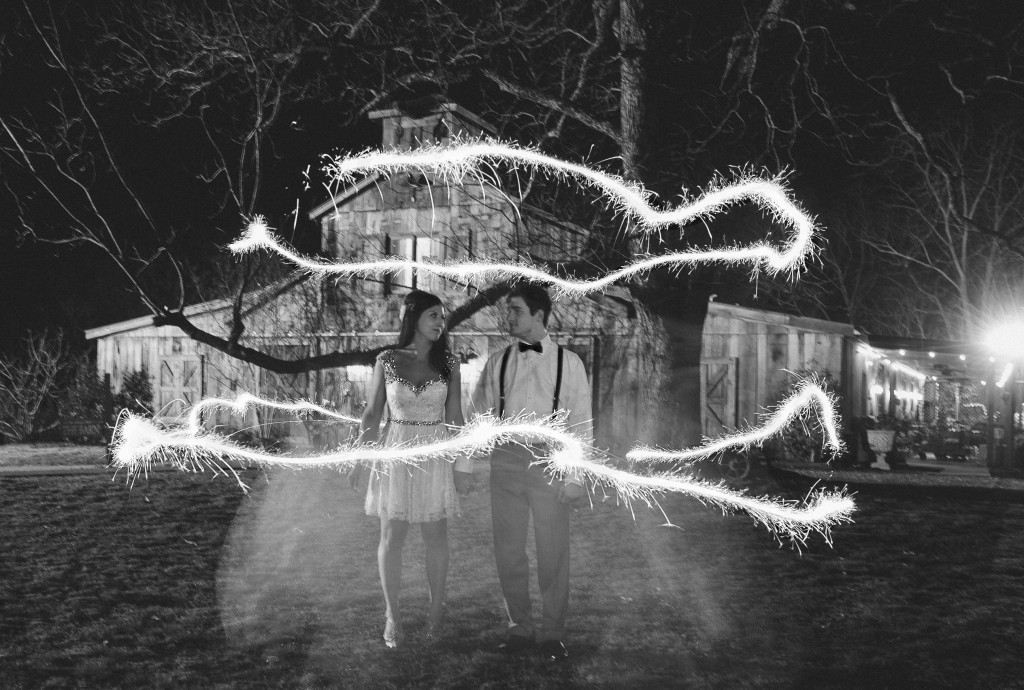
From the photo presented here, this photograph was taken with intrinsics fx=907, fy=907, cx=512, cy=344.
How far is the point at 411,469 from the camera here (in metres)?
5.12

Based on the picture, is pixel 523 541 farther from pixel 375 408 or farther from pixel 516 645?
pixel 375 408

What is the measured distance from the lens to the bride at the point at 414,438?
201 inches

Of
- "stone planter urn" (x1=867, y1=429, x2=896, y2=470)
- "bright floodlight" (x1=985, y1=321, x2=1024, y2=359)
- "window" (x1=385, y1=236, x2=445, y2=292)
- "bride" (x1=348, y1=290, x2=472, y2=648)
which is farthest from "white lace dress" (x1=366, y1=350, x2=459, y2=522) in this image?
"bright floodlight" (x1=985, y1=321, x2=1024, y2=359)

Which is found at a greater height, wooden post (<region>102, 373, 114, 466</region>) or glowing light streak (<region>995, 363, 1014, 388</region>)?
glowing light streak (<region>995, 363, 1014, 388</region>)

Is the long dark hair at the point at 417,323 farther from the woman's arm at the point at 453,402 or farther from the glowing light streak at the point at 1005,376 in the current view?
the glowing light streak at the point at 1005,376

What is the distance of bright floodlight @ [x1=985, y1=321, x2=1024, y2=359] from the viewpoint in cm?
1767

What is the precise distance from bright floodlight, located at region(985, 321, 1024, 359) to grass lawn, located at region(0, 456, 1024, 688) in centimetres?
860

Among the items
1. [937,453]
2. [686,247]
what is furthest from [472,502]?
[937,453]

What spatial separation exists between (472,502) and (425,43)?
18.7 ft

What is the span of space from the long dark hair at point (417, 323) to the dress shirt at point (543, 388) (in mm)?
275

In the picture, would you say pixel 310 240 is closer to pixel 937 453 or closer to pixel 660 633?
pixel 937 453

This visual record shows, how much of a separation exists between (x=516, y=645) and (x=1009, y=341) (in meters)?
16.2

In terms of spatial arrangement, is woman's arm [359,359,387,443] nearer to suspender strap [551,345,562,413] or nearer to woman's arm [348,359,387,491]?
woman's arm [348,359,387,491]

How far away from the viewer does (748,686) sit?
4.44 meters
